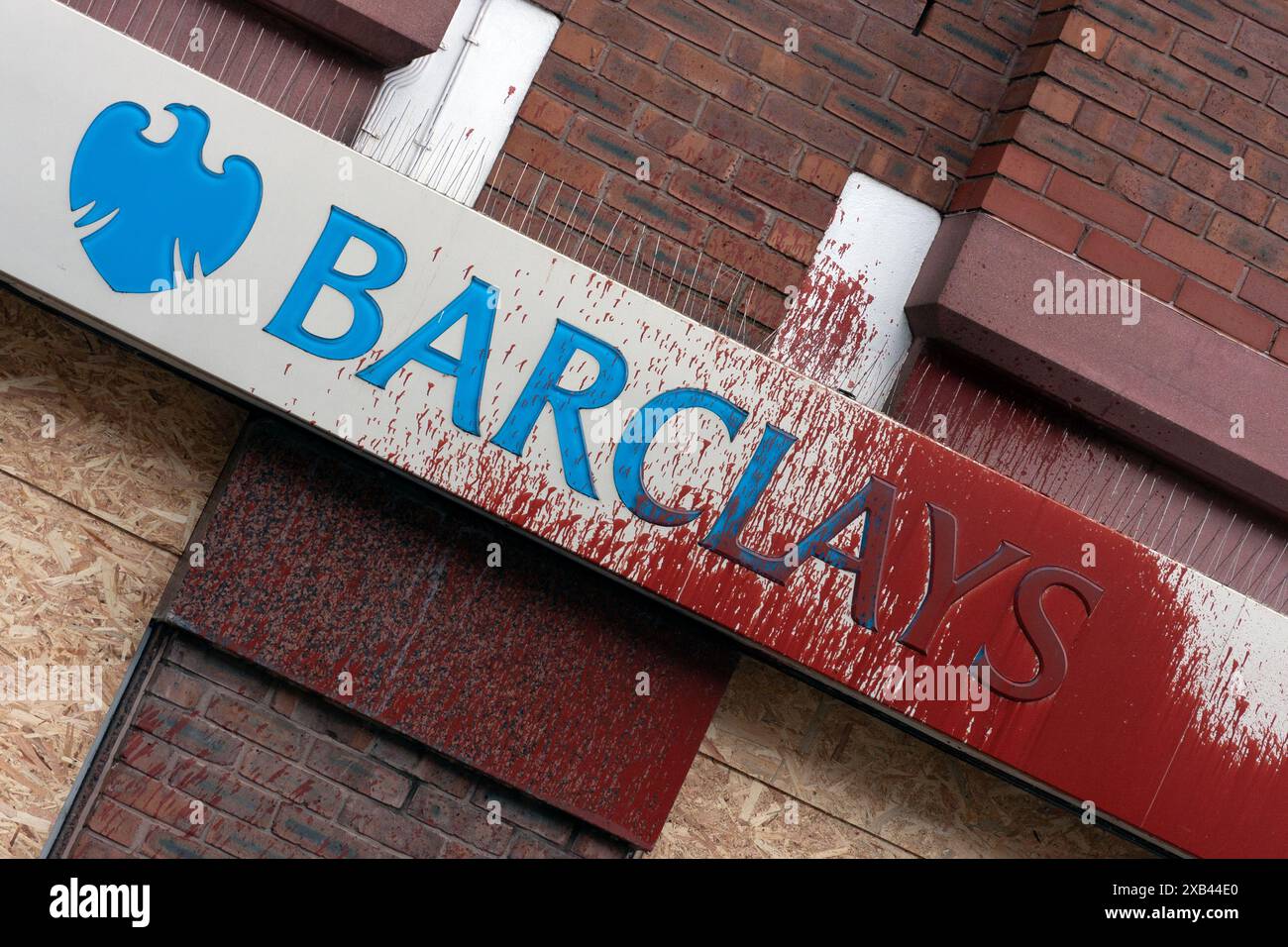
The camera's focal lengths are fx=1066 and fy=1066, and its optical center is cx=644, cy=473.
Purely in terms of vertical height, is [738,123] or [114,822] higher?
[738,123]

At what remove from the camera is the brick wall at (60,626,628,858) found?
281 cm

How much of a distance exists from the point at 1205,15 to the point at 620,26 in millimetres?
1666

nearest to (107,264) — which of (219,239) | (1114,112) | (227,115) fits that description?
(219,239)

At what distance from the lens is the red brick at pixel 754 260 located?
9.92 feet

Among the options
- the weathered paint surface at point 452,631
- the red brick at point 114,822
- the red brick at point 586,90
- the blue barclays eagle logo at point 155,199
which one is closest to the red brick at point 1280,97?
the red brick at point 586,90

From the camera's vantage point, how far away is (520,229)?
2961 mm

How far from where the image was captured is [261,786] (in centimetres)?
286

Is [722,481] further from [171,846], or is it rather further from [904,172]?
[171,846]

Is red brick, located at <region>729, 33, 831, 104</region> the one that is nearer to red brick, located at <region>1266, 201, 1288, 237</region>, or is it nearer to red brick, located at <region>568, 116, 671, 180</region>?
red brick, located at <region>568, 116, 671, 180</region>

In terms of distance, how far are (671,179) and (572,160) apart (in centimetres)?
28

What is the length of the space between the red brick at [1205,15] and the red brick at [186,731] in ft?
10.8

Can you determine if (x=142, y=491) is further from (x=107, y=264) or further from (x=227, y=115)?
(x=227, y=115)

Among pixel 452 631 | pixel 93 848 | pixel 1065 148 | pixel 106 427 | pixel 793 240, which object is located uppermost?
pixel 1065 148

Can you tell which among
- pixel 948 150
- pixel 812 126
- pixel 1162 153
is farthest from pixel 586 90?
pixel 1162 153
